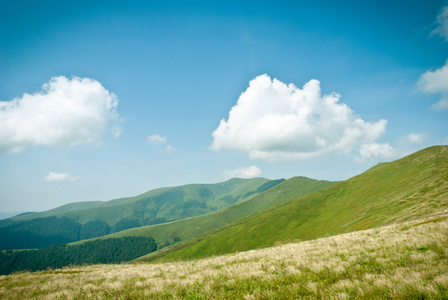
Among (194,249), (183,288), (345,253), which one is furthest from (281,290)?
(194,249)

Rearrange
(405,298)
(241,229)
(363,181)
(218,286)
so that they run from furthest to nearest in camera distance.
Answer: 1. (241,229)
2. (363,181)
3. (218,286)
4. (405,298)

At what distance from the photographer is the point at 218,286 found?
9.64 m

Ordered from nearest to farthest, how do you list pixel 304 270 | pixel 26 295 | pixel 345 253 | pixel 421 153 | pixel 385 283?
pixel 385 283 → pixel 304 270 → pixel 26 295 → pixel 345 253 → pixel 421 153

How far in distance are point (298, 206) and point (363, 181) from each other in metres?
51.7

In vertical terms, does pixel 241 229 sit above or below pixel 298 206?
below

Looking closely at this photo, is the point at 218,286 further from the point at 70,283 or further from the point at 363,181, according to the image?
the point at 363,181

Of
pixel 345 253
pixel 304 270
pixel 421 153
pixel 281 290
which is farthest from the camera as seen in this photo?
pixel 421 153

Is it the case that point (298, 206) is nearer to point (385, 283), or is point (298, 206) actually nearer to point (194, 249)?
point (194, 249)

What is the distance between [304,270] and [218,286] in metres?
4.39

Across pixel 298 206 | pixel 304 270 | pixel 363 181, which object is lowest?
pixel 298 206

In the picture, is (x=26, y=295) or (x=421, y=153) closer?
(x=26, y=295)

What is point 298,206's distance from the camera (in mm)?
173625

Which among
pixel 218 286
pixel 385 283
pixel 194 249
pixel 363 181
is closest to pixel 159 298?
pixel 218 286

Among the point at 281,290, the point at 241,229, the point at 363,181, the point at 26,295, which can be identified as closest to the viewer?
the point at 281,290
